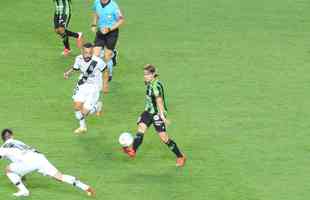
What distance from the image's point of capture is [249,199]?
21109 millimetres

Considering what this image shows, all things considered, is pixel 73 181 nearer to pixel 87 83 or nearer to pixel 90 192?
pixel 90 192

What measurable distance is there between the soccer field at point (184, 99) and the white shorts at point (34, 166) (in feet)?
1.97

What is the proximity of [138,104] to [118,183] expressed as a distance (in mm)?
4806

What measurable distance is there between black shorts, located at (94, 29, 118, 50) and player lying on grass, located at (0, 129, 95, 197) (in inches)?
235

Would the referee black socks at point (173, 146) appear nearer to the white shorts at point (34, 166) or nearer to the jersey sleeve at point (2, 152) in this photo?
the white shorts at point (34, 166)

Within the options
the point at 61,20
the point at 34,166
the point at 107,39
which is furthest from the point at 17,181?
the point at 61,20

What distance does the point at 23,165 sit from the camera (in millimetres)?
20906

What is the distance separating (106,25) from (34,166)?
641 cm

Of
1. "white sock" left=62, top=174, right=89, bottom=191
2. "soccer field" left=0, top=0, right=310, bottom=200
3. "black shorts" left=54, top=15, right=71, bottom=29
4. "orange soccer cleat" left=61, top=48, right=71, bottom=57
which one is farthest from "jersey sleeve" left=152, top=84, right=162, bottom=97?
"orange soccer cleat" left=61, top=48, right=71, bottom=57

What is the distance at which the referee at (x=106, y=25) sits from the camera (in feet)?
85.6

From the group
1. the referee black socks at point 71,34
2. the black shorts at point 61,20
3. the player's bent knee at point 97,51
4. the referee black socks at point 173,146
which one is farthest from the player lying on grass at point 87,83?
the black shorts at point 61,20

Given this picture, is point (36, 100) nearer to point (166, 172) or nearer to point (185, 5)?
point (166, 172)

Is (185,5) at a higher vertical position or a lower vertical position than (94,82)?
higher

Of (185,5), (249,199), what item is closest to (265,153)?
(249,199)
